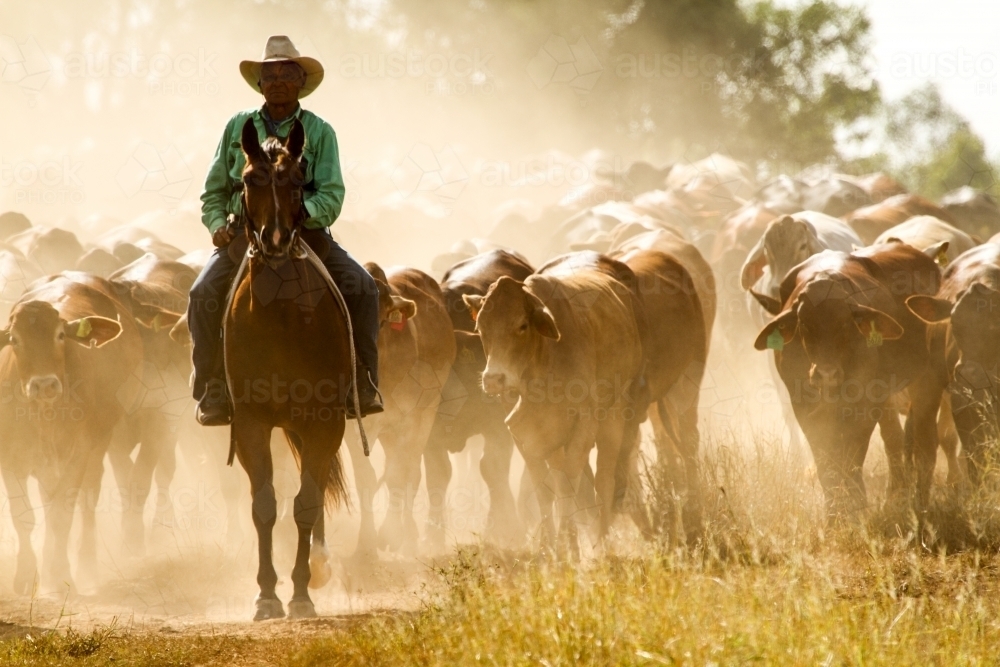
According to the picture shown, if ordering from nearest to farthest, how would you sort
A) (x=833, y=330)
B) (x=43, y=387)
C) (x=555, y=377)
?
1. (x=43, y=387)
2. (x=555, y=377)
3. (x=833, y=330)

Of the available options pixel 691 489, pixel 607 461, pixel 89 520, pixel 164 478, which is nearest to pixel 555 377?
pixel 607 461

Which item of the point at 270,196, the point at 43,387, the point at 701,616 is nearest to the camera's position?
the point at 701,616

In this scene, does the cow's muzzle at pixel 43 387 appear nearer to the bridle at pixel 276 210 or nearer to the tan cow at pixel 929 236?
the bridle at pixel 276 210

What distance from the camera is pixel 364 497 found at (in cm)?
993

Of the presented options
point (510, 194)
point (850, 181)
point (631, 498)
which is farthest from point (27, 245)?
point (510, 194)

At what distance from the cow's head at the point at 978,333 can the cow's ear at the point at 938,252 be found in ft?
5.07

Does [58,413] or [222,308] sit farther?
[58,413]

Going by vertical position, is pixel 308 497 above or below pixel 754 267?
below

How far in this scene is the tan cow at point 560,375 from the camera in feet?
27.8

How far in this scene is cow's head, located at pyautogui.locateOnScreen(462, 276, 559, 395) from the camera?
8.43 meters

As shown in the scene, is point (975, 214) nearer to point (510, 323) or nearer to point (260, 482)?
point (510, 323)

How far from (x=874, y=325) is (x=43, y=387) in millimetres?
5598

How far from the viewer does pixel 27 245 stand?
17.4m
